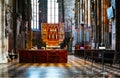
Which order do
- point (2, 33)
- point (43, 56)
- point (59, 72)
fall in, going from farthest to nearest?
1. point (43, 56)
2. point (2, 33)
3. point (59, 72)

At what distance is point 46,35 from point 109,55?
22.7ft

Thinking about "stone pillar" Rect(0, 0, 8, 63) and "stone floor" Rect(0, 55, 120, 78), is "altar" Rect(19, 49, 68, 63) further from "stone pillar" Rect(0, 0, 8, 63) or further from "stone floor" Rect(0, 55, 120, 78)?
"stone floor" Rect(0, 55, 120, 78)

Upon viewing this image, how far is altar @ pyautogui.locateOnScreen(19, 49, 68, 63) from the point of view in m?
27.9

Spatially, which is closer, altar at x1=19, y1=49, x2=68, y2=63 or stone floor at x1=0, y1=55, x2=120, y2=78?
stone floor at x1=0, y1=55, x2=120, y2=78

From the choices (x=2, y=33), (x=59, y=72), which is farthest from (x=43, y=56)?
(x=59, y=72)

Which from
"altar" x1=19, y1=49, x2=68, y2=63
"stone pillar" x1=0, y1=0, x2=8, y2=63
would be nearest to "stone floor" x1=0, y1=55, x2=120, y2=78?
"stone pillar" x1=0, y1=0, x2=8, y2=63

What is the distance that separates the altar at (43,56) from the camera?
27.9 m

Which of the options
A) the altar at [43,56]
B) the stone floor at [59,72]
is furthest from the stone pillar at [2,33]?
the stone floor at [59,72]

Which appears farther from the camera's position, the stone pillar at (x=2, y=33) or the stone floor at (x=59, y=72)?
the stone pillar at (x=2, y=33)

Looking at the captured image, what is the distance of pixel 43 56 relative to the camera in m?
28.2

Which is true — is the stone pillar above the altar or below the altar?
above

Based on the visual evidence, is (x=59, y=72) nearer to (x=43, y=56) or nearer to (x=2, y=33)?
(x=2, y=33)

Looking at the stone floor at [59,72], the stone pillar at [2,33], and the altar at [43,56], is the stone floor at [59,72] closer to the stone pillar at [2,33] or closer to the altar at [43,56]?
the stone pillar at [2,33]

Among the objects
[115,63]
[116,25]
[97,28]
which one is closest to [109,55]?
[115,63]
